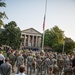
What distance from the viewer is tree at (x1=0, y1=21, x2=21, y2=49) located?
319 feet

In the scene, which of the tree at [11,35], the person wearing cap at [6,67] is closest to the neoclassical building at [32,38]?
the tree at [11,35]

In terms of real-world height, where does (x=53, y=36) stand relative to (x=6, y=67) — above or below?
above

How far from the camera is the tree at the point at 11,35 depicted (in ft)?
319

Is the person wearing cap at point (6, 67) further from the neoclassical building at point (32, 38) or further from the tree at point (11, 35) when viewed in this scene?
the neoclassical building at point (32, 38)

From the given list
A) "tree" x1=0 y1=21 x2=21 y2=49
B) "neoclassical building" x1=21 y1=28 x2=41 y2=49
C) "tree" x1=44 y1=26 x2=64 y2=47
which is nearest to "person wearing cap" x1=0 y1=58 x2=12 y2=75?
"tree" x1=0 y1=21 x2=21 y2=49

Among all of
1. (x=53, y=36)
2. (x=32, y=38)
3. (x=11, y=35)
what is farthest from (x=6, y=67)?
(x=32, y=38)

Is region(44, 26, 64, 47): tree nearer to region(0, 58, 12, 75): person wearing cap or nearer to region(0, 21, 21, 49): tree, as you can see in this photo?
region(0, 21, 21, 49): tree

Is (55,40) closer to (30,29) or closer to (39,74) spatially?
(30,29)

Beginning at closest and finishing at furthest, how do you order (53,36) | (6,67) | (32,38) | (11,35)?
(6,67) < (11,35) < (53,36) < (32,38)

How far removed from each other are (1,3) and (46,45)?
342 feet

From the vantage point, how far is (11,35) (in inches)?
3858

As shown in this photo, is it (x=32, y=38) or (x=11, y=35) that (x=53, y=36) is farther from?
(x=11, y=35)

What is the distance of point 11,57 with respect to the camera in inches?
985

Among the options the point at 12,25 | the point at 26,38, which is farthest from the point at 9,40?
the point at 26,38
